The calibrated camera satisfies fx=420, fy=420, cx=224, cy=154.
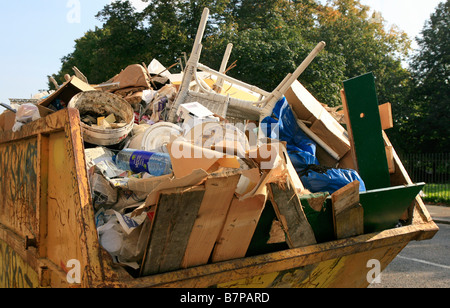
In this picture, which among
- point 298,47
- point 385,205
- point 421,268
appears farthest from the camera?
point 298,47

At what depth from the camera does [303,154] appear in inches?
106

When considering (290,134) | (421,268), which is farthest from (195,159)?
(421,268)

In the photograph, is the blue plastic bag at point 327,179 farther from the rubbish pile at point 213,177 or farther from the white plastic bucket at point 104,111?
the white plastic bucket at point 104,111

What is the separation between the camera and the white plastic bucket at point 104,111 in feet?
9.52

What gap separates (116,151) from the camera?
2.97 meters

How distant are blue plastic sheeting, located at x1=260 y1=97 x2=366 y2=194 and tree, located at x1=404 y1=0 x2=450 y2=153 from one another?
2009cm

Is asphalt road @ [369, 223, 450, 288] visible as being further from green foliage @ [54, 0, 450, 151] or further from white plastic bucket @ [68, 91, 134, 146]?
green foliage @ [54, 0, 450, 151]

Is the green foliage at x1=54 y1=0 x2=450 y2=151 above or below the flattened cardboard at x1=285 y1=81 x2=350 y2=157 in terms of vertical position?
above

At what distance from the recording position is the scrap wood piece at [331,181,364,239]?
6.73 ft

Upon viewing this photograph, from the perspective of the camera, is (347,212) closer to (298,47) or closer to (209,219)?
(209,219)

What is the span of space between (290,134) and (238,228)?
135 centimetres

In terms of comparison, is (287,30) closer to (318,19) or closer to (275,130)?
(318,19)

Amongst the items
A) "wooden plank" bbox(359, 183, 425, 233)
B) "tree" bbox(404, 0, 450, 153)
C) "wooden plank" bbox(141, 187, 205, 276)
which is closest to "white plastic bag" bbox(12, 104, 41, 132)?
"wooden plank" bbox(141, 187, 205, 276)

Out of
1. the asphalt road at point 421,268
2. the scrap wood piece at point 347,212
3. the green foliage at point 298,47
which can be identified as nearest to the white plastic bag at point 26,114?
the scrap wood piece at point 347,212
